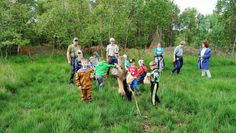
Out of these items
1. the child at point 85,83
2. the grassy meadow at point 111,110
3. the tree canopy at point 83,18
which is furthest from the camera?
the tree canopy at point 83,18

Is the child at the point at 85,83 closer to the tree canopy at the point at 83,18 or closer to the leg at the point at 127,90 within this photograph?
the leg at the point at 127,90

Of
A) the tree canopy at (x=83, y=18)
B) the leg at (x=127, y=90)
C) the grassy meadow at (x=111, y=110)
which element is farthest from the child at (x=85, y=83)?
the tree canopy at (x=83, y=18)

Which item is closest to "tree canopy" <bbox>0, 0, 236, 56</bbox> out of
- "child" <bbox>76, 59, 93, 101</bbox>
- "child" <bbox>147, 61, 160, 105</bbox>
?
"child" <bbox>76, 59, 93, 101</bbox>

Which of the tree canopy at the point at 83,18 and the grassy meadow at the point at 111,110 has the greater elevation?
the tree canopy at the point at 83,18

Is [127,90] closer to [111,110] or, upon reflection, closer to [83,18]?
[111,110]

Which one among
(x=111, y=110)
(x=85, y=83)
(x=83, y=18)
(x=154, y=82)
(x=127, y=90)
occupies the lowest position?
(x=111, y=110)

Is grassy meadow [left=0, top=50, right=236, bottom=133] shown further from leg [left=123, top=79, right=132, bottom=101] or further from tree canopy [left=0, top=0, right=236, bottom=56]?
tree canopy [left=0, top=0, right=236, bottom=56]

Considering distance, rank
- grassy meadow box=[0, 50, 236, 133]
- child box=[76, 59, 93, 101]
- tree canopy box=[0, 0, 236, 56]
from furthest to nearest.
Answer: tree canopy box=[0, 0, 236, 56] → child box=[76, 59, 93, 101] → grassy meadow box=[0, 50, 236, 133]

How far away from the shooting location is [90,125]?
22.7ft

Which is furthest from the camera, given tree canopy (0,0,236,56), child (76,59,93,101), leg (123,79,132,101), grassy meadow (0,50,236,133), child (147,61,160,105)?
tree canopy (0,0,236,56)

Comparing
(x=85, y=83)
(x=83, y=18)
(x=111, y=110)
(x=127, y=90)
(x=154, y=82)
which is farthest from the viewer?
(x=83, y=18)

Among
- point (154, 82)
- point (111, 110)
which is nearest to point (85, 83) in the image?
point (111, 110)

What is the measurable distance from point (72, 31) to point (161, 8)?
8340mm

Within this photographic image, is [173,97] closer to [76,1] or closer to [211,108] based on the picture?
[211,108]
